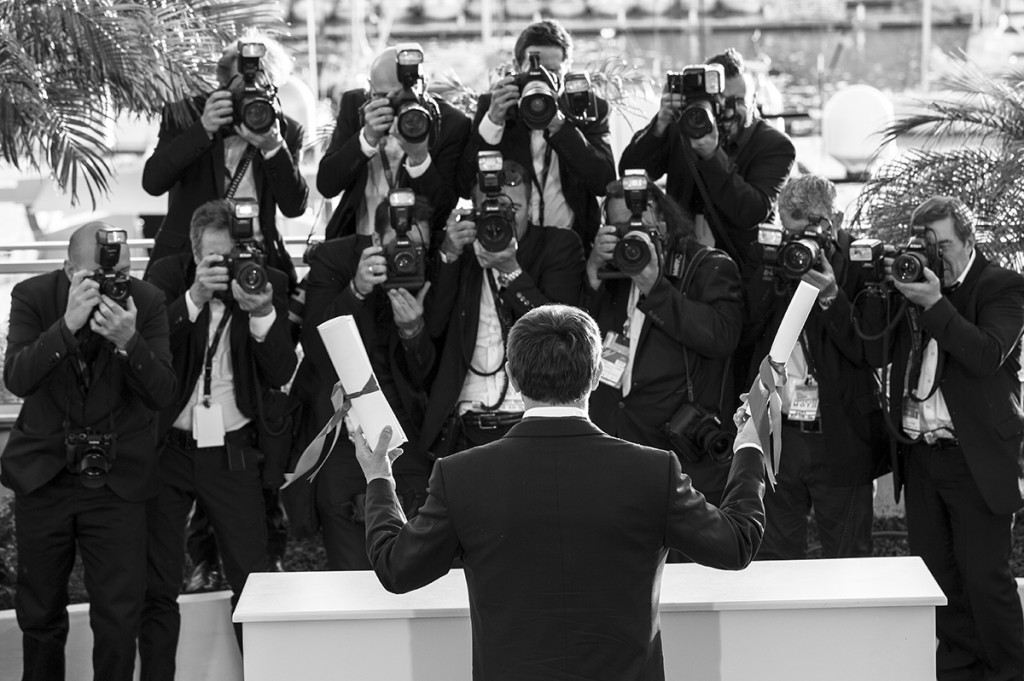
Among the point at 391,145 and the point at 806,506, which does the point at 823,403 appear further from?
the point at 391,145

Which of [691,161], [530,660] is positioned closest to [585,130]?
[691,161]

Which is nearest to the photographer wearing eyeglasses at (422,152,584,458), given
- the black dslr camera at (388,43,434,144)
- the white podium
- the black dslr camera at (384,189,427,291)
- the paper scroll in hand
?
the black dslr camera at (384,189,427,291)

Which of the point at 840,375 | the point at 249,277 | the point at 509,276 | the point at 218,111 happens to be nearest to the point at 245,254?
the point at 249,277

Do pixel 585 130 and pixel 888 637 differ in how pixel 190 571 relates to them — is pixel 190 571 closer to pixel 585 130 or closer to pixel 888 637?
pixel 585 130

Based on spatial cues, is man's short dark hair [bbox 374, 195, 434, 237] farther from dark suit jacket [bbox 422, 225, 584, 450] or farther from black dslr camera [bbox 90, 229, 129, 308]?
black dslr camera [bbox 90, 229, 129, 308]

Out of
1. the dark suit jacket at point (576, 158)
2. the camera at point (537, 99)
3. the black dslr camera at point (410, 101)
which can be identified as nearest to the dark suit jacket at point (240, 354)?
the black dslr camera at point (410, 101)

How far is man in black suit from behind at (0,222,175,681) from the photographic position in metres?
4.42

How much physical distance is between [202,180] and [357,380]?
191 centimetres

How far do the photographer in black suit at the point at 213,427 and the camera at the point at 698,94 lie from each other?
1.38 meters

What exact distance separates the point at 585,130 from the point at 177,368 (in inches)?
59.8

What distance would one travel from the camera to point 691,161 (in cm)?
484

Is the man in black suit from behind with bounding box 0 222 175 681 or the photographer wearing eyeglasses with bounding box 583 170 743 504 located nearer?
the man in black suit from behind with bounding box 0 222 175 681

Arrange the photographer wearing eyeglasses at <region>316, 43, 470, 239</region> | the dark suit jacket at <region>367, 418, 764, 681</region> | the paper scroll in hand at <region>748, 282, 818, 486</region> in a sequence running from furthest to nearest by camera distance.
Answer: the photographer wearing eyeglasses at <region>316, 43, 470, 239</region>, the paper scroll in hand at <region>748, 282, 818, 486</region>, the dark suit jacket at <region>367, 418, 764, 681</region>

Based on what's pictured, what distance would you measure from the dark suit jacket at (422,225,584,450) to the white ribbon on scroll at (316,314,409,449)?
1.21 meters
